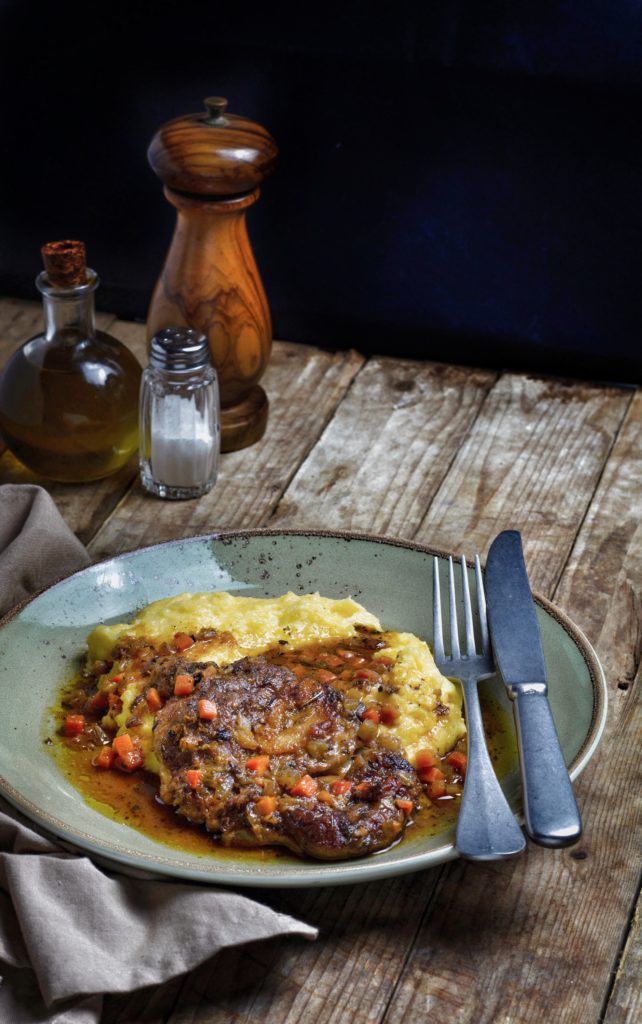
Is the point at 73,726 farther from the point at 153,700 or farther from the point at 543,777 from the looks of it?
Result: the point at 543,777

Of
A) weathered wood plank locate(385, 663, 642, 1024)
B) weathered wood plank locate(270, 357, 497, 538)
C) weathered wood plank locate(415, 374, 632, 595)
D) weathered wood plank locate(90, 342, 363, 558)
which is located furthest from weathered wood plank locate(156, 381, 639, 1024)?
weathered wood plank locate(90, 342, 363, 558)

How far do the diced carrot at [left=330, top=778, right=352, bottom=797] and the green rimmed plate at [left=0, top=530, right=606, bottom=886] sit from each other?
87 mm

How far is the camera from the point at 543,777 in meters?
1.47

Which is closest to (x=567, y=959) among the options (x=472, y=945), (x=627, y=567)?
(x=472, y=945)

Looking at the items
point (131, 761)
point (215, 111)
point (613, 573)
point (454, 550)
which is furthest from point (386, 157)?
point (131, 761)

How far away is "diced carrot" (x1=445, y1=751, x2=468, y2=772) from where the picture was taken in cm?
162

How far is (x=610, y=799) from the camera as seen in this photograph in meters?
1.69

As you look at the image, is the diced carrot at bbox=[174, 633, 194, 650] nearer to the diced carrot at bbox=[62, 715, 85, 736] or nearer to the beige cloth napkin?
the diced carrot at bbox=[62, 715, 85, 736]

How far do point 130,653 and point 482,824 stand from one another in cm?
57

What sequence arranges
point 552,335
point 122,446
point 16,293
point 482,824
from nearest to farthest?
1. point 482,824
2. point 122,446
3. point 552,335
4. point 16,293

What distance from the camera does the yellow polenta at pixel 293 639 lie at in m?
1.64

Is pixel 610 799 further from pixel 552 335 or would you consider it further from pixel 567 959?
pixel 552 335

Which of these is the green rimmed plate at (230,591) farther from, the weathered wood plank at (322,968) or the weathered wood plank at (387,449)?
the weathered wood plank at (387,449)

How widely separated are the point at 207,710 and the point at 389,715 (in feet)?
0.76
